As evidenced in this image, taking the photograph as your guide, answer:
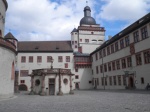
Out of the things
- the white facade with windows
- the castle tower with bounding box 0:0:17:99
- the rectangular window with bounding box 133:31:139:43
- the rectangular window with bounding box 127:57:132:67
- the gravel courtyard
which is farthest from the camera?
the rectangular window with bounding box 127:57:132:67

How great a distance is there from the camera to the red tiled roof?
164ft

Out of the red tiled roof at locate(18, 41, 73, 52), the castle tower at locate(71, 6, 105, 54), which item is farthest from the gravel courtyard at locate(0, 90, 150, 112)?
the castle tower at locate(71, 6, 105, 54)

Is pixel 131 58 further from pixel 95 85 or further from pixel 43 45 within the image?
pixel 43 45

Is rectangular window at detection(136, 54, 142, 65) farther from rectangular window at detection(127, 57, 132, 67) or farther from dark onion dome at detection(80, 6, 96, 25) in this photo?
dark onion dome at detection(80, 6, 96, 25)

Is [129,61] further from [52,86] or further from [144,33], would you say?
[52,86]

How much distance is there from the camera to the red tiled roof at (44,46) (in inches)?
1972

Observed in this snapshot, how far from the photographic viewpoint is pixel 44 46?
51.7 m

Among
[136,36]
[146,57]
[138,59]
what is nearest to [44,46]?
[136,36]

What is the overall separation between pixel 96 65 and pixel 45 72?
22953mm

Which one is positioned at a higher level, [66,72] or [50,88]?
[66,72]

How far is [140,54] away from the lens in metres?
29.2

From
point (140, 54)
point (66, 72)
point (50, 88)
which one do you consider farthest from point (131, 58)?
point (50, 88)

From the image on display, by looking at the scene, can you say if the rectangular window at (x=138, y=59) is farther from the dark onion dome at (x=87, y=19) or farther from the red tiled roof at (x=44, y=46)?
the dark onion dome at (x=87, y=19)

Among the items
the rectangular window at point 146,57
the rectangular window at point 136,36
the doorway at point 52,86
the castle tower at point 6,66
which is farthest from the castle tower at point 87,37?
the castle tower at point 6,66
